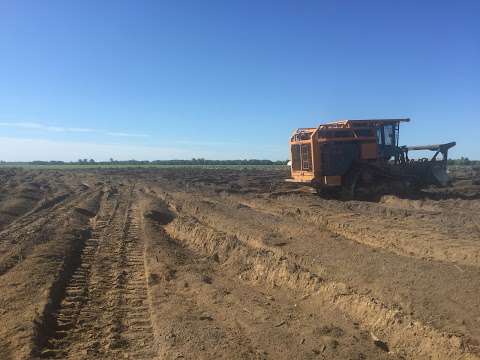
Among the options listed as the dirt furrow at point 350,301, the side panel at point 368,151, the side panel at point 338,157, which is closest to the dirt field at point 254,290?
the dirt furrow at point 350,301

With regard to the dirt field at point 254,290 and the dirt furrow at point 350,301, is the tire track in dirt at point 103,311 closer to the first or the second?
the dirt field at point 254,290

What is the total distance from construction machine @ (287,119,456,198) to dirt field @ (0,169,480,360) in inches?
188

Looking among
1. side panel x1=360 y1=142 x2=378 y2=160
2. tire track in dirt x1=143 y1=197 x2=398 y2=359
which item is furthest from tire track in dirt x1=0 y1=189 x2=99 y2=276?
side panel x1=360 y1=142 x2=378 y2=160

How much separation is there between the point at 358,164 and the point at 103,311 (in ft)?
45.4

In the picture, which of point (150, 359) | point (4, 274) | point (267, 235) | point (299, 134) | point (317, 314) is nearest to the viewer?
point (150, 359)

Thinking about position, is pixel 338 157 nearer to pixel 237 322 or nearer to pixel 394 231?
pixel 394 231

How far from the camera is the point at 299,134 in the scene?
66.8ft

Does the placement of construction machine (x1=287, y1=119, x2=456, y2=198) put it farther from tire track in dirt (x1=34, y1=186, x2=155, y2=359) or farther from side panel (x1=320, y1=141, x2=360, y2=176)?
tire track in dirt (x1=34, y1=186, x2=155, y2=359)

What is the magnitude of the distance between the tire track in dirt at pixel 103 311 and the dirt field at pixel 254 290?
0.08 ft

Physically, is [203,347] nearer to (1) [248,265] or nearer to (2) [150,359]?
(2) [150,359]

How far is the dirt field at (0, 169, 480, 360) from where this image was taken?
220 inches

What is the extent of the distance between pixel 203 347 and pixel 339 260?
3.82 metres

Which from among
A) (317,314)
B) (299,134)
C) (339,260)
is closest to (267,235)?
(339,260)

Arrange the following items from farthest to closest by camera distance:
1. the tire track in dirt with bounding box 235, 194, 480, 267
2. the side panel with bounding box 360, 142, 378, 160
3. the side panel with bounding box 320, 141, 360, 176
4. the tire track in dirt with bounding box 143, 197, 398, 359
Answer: the side panel with bounding box 360, 142, 378, 160 < the side panel with bounding box 320, 141, 360, 176 < the tire track in dirt with bounding box 235, 194, 480, 267 < the tire track in dirt with bounding box 143, 197, 398, 359
